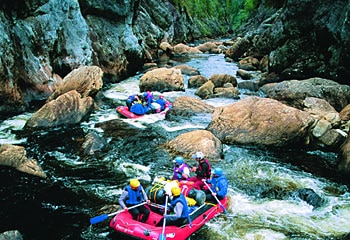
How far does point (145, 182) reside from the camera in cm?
1097

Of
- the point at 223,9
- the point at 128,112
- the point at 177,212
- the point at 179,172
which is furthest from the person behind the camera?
the point at 223,9

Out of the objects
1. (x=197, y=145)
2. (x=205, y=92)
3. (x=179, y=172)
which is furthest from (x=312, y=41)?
(x=179, y=172)

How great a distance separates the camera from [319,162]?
12555 mm

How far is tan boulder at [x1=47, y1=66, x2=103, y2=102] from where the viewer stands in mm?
17688

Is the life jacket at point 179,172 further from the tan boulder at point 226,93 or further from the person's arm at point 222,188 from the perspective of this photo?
the tan boulder at point 226,93

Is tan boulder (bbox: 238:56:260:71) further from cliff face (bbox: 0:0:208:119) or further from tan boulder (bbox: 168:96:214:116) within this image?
tan boulder (bbox: 168:96:214:116)

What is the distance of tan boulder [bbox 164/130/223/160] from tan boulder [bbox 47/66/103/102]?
276 inches

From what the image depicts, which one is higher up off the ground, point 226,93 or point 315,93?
point 315,93

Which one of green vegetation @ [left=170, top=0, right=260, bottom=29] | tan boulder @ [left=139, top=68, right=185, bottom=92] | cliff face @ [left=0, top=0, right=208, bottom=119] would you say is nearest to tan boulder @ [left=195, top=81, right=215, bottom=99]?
tan boulder @ [left=139, top=68, right=185, bottom=92]

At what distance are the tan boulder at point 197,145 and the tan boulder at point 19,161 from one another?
4683 millimetres

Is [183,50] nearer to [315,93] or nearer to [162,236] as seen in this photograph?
[315,93]

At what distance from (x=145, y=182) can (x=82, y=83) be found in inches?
360

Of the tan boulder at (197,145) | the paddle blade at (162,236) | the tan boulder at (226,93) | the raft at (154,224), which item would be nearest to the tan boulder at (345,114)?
the tan boulder at (197,145)

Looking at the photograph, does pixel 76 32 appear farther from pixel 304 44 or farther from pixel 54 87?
pixel 304 44
